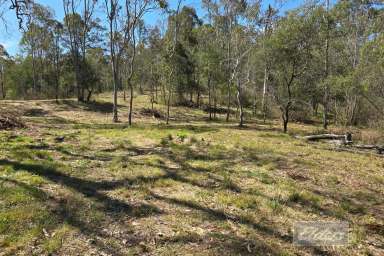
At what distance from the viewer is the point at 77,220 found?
520 centimetres

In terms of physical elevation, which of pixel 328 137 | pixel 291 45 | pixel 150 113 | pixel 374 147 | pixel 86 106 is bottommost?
pixel 374 147

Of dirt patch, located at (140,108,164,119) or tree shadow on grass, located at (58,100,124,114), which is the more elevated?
tree shadow on grass, located at (58,100,124,114)

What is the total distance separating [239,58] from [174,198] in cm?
1670

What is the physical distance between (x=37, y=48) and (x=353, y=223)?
1496 inches

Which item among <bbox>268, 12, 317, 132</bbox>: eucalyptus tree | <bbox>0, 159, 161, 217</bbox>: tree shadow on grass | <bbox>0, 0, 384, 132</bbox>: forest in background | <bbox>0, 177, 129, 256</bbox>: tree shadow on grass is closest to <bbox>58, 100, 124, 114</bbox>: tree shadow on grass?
<bbox>0, 0, 384, 132</bbox>: forest in background

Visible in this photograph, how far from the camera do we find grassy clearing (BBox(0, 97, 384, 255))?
4691 mm

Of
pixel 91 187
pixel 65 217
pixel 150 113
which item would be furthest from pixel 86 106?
pixel 65 217

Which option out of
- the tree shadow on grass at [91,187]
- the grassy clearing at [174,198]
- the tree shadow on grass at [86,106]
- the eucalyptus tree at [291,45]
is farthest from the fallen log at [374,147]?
the tree shadow on grass at [86,106]

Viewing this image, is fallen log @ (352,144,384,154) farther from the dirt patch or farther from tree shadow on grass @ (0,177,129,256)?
the dirt patch

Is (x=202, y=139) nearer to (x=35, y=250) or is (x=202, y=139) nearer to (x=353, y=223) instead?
(x=353, y=223)

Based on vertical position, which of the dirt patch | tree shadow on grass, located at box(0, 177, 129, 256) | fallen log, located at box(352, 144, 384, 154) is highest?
the dirt patch

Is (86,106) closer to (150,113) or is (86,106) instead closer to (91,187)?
(150,113)

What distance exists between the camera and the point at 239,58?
21.6 metres

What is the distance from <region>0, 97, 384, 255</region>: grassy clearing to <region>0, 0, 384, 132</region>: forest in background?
5926 millimetres
